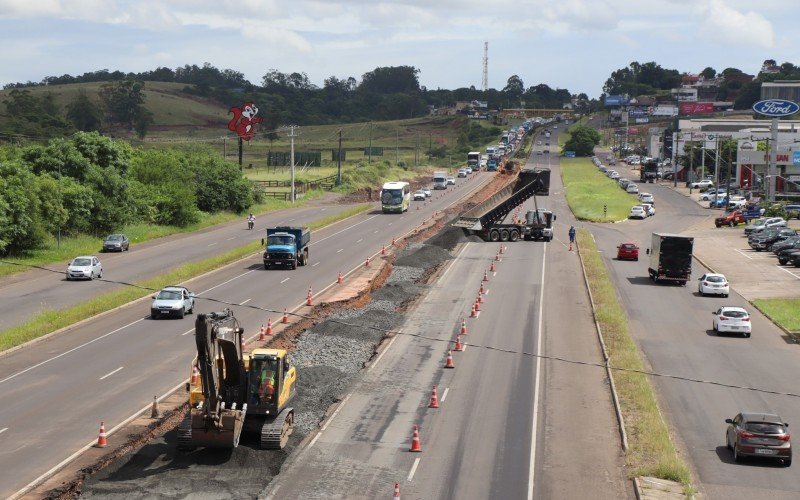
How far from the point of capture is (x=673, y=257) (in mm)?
67312

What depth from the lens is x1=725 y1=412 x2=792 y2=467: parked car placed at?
30000mm

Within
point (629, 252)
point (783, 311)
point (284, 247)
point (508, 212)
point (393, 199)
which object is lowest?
point (783, 311)

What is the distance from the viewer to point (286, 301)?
186ft

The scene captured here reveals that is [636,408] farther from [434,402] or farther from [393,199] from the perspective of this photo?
[393,199]

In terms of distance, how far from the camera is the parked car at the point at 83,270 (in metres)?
64.3

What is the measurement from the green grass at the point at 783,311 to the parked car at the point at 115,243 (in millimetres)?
45653

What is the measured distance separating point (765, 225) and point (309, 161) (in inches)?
4200

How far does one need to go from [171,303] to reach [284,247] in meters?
19.1

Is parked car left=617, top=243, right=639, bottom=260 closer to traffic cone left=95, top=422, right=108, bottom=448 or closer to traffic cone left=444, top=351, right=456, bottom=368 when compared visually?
traffic cone left=444, top=351, right=456, bottom=368

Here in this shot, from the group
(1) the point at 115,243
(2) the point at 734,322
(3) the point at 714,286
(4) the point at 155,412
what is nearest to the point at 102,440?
(4) the point at 155,412

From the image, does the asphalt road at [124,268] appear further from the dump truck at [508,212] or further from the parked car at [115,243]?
the dump truck at [508,212]

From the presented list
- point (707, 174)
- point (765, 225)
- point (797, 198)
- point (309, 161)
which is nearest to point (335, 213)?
point (765, 225)

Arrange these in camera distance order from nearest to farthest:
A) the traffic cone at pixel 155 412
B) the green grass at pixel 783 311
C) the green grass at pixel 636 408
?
the green grass at pixel 636 408 → the traffic cone at pixel 155 412 → the green grass at pixel 783 311

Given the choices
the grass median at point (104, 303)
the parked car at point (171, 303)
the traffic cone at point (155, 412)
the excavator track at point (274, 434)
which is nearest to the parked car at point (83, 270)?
the grass median at point (104, 303)
